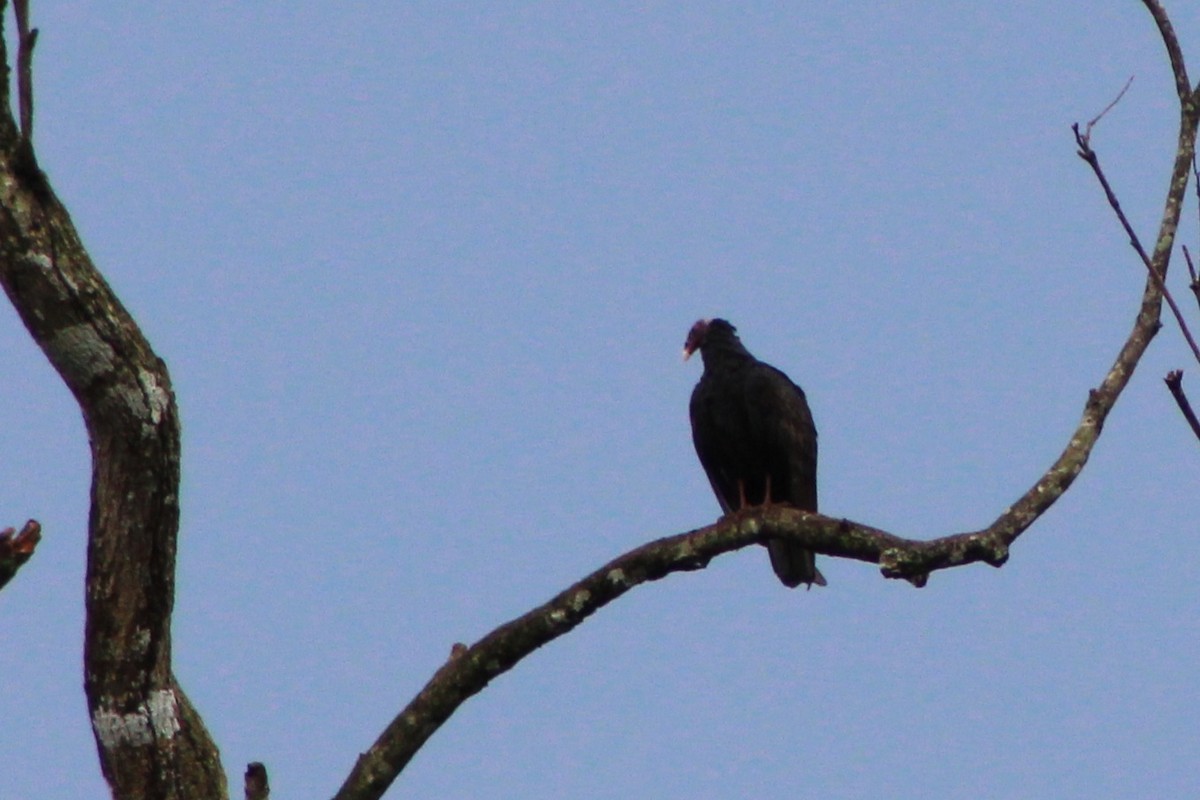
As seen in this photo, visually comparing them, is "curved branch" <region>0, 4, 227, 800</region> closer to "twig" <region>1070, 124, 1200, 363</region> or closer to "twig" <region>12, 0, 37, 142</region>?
"twig" <region>12, 0, 37, 142</region>

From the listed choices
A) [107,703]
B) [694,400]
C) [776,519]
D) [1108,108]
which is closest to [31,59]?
[107,703]

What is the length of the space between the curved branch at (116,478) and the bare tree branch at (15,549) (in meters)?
0.16

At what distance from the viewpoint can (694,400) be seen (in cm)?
653

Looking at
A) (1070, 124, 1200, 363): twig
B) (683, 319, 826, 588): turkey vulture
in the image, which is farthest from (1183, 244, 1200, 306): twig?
(683, 319, 826, 588): turkey vulture

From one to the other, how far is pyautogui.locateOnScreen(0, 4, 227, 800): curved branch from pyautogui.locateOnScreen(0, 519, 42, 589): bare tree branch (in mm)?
164

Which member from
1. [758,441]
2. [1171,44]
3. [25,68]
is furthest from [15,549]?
[758,441]

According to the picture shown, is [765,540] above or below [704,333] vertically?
below

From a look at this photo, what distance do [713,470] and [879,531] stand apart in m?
2.92

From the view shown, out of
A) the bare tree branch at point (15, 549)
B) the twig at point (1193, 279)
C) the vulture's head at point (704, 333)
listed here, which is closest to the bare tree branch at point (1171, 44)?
the twig at point (1193, 279)

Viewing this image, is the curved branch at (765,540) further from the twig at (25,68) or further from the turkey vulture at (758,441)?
the turkey vulture at (758,441)

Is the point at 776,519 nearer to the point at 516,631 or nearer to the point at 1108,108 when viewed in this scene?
the point at 516,631

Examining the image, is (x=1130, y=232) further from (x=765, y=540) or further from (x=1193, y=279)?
(x=765, y=540)

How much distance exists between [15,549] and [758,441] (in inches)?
149

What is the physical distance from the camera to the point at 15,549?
2.91m
